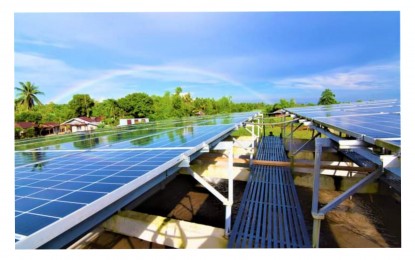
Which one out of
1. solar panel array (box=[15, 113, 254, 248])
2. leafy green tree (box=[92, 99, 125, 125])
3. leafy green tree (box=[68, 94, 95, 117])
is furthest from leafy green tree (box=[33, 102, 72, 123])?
solar panel array (box=[15, 113, 254, 248])

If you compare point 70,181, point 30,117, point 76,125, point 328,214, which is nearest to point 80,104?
point 76,125

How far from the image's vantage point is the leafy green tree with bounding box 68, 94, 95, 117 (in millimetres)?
28172

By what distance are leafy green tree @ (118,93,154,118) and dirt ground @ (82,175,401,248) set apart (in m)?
18.3

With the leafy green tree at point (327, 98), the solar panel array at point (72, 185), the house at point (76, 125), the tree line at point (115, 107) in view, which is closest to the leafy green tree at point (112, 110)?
the tree line at point (115, 107)

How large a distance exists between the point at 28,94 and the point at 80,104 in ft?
18.0

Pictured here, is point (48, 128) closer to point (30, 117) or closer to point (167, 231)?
point (30, 117)

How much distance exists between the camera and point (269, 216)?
4012 millimetres

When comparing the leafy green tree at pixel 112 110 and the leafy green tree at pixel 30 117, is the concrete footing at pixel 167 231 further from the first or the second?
the leafy green tree at pixel 112 110

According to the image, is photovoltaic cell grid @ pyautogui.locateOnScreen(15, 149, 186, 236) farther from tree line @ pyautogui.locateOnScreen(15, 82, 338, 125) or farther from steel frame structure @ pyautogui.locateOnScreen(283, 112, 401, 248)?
tree line @ pyautogui.locateOnScreen(15, 82, 338, 125)

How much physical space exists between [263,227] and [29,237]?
10.7ft

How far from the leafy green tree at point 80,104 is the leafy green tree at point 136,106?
20.7 feet

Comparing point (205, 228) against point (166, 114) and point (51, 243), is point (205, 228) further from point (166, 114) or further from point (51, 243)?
point (166, 114)
